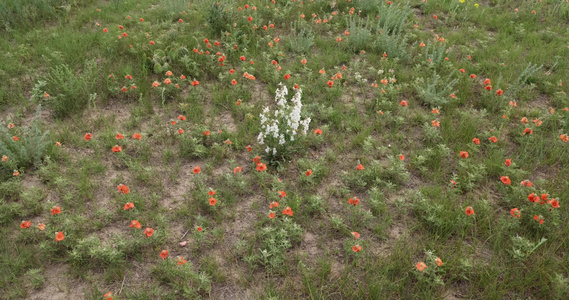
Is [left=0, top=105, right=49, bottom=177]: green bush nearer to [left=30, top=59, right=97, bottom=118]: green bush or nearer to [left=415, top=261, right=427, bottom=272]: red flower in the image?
[left=30, top=59, right=97, bottom=118]: green bush

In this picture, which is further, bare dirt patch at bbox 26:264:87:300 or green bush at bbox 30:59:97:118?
green bush at bbox 30:59:97:118

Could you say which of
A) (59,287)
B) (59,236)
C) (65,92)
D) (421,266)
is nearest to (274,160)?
(421,266)

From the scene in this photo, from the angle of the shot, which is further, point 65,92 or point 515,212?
point 65,92

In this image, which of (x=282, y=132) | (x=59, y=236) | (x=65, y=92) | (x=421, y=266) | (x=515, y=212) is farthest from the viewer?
(x=65, y=92)

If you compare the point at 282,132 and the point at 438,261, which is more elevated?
the point at 282,132

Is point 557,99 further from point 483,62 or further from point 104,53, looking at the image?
point 104,53

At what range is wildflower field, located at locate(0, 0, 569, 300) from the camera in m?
3.00

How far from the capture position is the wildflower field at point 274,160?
300cm

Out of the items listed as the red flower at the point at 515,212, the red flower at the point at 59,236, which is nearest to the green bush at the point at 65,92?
the red flower at the point at 59,236

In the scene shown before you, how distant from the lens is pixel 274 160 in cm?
403

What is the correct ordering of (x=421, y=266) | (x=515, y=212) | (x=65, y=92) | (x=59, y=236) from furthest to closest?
(x=65, y=92), (x=515, y=212), (x=59, y=236), (x=421, y=266)

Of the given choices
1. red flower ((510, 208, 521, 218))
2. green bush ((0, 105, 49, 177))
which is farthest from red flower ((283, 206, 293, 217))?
green bush ((0, 105, 49, 177))

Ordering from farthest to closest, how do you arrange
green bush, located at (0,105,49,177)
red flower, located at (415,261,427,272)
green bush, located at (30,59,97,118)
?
1. green bush, located at (30,59,97,118)
2. green bush, located at (0,105,49,177)
3. red flower, located at (415,261,427,272)

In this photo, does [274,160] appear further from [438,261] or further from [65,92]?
[65,92]
